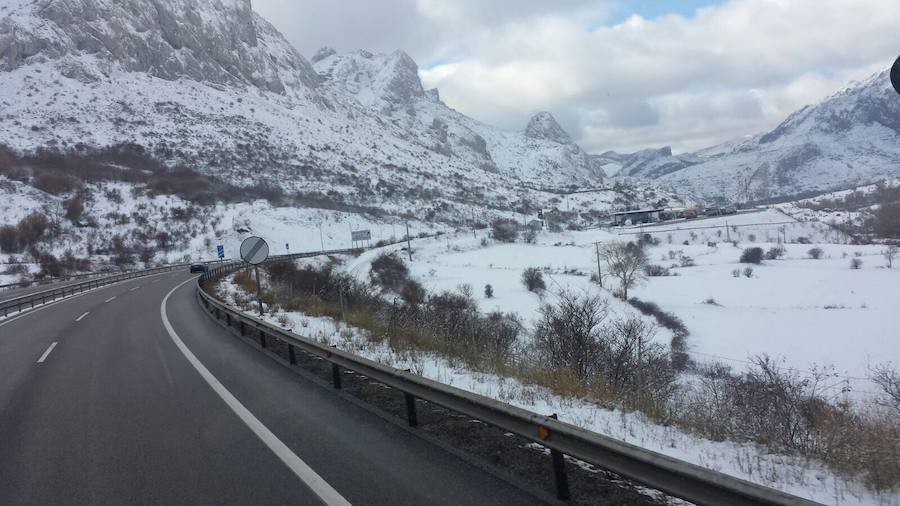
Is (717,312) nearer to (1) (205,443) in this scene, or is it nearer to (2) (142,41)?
(1) (205,443)

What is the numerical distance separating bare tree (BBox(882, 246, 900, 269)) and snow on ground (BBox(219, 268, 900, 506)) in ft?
190

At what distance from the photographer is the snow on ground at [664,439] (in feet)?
12.6

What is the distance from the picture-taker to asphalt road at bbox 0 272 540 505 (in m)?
4.20

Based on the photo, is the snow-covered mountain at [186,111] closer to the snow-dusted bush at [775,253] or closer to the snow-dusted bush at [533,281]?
the snow-dusted bush at [533,281]

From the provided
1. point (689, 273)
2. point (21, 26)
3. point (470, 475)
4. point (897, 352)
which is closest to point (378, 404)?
point (470, 475)

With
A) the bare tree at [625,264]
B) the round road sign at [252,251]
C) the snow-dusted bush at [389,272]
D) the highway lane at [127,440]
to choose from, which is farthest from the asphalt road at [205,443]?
the bare tree at [625,264]

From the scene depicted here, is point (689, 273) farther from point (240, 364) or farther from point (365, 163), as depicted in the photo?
point (365, 163)

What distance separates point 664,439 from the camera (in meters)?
5.16

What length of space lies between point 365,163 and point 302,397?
137752 mm

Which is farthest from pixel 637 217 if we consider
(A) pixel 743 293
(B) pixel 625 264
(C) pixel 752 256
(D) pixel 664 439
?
(D) pixel 664 439

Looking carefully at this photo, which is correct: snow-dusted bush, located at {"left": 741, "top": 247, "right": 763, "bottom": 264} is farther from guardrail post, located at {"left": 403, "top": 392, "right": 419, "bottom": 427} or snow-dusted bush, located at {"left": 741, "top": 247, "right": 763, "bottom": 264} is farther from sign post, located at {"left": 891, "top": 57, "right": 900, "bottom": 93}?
guardrail post, located at {"left": 403, "top": 392, "right": 419, "bottom": 427}

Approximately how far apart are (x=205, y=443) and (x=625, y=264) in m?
54.8

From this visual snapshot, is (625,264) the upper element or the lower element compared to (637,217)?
lower

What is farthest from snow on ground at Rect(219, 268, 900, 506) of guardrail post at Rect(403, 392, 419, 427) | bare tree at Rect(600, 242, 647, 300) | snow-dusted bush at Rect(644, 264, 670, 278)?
snow-dusted bush at Rect(644, 264, 670, 278)
